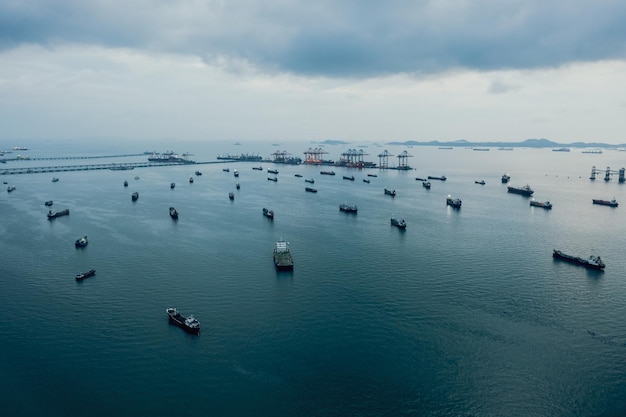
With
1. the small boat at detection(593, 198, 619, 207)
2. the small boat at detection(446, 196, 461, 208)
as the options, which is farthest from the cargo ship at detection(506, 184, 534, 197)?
the small boat at detection(446, 196, 461, 208)

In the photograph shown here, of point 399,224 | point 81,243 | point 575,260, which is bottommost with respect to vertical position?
point 575,260

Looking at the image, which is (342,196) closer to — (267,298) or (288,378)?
(267,298)

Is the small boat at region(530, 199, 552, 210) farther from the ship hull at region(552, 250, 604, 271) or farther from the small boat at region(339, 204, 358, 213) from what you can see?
the small boat at region(339, 204, 358, 213)

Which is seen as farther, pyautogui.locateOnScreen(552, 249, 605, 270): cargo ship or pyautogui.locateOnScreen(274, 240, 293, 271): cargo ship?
pyautogui.locateOnScreen(552, 249, 605, 270): cargo ship

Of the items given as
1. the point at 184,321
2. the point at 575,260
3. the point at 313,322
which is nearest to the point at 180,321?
the point at 184,321

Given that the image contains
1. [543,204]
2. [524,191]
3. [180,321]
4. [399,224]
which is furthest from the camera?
[524,191]

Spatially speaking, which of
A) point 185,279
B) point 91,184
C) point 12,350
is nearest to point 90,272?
point 185,279

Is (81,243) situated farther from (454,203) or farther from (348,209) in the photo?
(454,203)

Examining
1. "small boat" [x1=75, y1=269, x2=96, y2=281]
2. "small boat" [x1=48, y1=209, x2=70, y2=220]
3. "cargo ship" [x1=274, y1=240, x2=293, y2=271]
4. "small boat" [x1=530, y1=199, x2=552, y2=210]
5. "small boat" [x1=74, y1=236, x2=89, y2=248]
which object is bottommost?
"small boat" [x1=75, y1=269, x2=96, y2=281]
